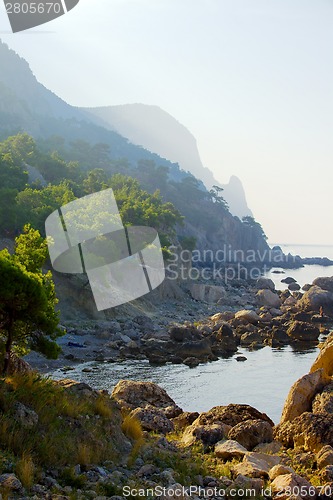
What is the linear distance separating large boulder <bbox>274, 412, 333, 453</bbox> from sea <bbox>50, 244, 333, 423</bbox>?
4609 millimetres

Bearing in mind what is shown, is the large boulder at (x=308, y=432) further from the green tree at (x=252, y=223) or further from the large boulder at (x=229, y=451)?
the green tree at (x=252, y=223)

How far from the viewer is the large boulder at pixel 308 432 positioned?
1616cm

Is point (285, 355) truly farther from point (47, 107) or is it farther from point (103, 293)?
point (47, 107)

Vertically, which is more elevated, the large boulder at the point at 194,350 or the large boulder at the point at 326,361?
the large boulder at the point at 326,361

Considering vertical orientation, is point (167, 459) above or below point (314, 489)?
above

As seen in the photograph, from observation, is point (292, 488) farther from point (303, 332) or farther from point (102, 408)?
point (303, 332)

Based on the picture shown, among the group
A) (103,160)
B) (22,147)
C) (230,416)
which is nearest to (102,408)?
(230,416)

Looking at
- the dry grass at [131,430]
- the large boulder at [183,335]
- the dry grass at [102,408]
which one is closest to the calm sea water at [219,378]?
the large boulder at [183,335]

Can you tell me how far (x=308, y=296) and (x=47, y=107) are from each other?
13834 centimetres

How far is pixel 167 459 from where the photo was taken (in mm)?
12094

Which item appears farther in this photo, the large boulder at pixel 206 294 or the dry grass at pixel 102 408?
the large boulder at pixel 206 294

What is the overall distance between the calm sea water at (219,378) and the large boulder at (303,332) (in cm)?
→ 750

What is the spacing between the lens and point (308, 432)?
54.9 ft

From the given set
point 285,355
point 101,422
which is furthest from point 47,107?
point 101,422
